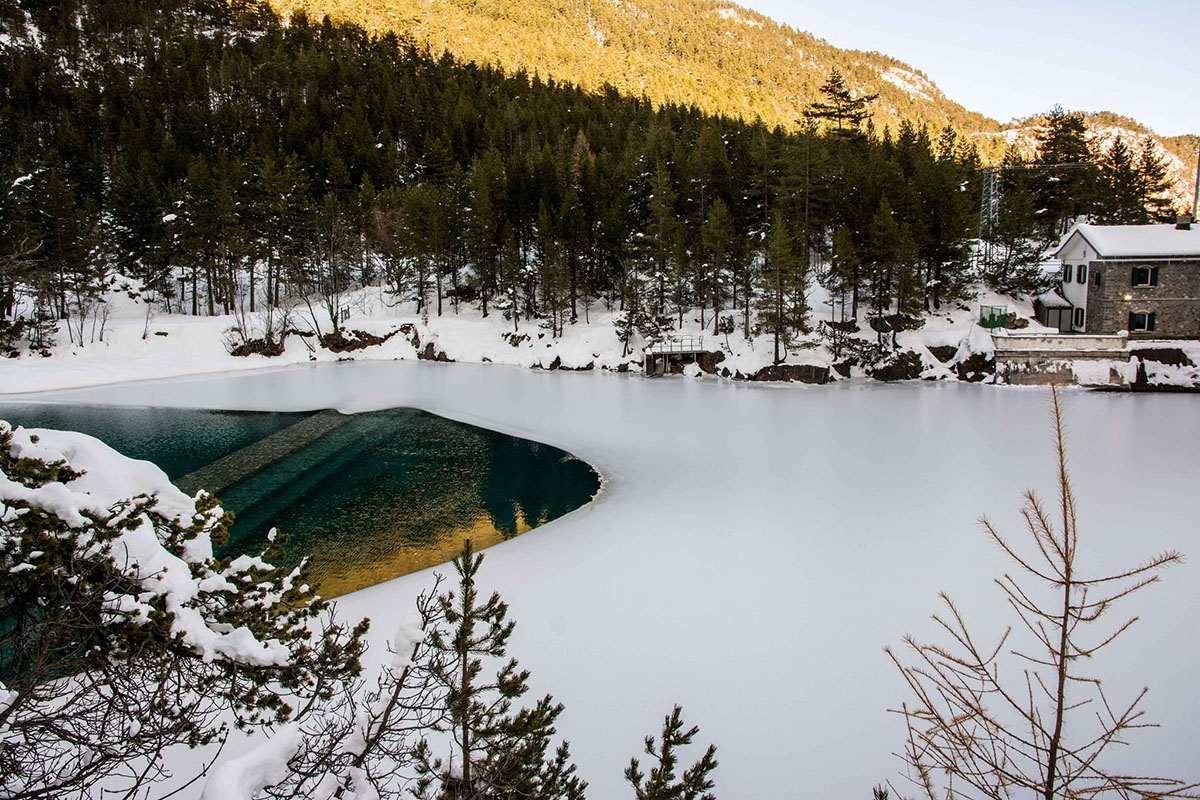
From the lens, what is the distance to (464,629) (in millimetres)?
4805

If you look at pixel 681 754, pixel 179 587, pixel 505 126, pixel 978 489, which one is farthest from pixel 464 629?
pixel 505 126

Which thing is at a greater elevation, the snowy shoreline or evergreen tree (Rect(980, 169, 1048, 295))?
evergreen tree (Rect(980, 169, 1048, 295))

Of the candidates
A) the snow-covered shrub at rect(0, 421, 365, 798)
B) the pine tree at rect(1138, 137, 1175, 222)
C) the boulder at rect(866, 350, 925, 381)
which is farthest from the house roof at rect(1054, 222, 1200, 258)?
the snow-covered shrub at rect(0, 421, 365, 798)

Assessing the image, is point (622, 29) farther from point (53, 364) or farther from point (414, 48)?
point (53, 364)

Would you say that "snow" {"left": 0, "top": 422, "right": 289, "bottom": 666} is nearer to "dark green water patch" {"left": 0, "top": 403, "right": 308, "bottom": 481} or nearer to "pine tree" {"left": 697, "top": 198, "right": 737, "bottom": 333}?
"dark green water patch" {"left": 0, "top": 403, "right": 308, "bottom": 481}

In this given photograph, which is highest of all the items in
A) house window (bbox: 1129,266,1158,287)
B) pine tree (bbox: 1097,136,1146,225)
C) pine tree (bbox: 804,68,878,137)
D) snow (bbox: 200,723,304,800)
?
pine tree (bbox: 804,68,878,137)

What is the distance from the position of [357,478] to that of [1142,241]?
117 feet

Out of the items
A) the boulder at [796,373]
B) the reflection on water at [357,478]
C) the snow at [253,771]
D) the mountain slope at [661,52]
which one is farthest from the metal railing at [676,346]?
the mountain slope at [661,52]

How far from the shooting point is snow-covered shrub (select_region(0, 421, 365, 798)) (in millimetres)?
4727

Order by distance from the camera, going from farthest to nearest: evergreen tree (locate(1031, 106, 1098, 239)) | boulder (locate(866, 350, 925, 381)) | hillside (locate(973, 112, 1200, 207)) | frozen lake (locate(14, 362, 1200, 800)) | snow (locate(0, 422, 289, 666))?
hillside (locate(973, 112, 1200, 207)), evergreen tree (locate(1031, 106, 1098, 239)), boulder (locate(866, 350, 925, 381)), frozen lake (locate(14, 362, 1200, 800)), snow (locate(0, 422, 289, 666))

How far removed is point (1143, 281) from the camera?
98.8 ft

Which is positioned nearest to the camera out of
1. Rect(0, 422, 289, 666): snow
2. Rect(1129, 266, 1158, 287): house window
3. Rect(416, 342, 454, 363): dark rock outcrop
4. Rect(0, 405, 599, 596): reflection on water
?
Rect(0, 422, 289, 666): snow

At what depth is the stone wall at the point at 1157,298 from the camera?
29.6 meters

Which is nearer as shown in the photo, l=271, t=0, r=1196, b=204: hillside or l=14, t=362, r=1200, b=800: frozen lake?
l=14, t=362, r=1200, b=800: frozen lake
